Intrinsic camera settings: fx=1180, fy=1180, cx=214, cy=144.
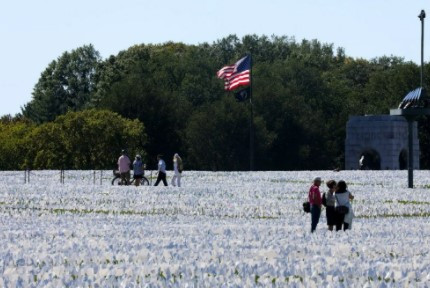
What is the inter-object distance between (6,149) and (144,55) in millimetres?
38562

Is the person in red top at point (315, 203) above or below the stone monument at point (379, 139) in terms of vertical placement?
below

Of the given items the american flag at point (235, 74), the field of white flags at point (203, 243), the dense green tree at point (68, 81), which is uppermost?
the dense green tree at point (68, 81)

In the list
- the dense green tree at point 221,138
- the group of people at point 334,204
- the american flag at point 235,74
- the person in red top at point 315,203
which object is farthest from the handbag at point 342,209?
the dense green tree at point 221,138

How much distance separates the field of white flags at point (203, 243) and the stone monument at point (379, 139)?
2039 inches

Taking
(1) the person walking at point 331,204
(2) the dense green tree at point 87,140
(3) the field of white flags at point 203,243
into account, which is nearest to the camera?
(3) the field of white flags at point 203,243

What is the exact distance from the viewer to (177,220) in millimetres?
32094

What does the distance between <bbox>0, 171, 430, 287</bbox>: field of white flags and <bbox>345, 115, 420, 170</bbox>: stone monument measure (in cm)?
5178

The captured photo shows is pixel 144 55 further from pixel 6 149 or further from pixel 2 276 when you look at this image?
pixel 2 276

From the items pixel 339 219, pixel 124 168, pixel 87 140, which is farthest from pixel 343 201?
pixel 87 140

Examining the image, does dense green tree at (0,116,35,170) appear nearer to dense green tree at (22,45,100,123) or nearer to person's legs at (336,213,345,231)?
dense green tree at (22,45,100,123)

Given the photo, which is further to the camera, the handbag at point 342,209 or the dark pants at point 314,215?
the dark pants at point 314,215

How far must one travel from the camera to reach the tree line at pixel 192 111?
10425 cm

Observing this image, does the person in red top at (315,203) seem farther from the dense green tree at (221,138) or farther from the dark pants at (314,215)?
the dense green tree at (221,138)

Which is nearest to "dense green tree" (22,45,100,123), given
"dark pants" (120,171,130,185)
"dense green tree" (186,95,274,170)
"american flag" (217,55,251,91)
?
"dense green tree" (186,95,274,170)
